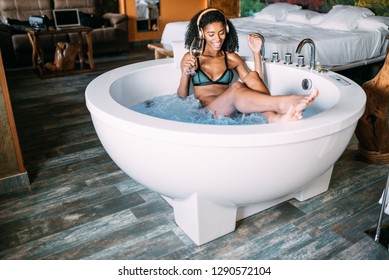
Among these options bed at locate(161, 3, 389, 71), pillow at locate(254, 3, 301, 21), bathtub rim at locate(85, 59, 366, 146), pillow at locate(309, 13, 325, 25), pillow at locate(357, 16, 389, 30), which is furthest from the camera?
pillow at locate(254, 3, 301, 21)

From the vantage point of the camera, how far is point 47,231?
1854 millimetres

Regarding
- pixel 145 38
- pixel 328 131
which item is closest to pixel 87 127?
pixel 328 131

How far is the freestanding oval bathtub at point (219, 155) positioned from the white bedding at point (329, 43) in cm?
193

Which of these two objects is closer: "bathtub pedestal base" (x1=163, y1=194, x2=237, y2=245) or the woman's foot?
the woman's foot

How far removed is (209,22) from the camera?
207cm

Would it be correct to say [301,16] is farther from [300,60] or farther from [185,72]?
[185,72]

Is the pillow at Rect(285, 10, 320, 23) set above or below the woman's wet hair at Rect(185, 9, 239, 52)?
below

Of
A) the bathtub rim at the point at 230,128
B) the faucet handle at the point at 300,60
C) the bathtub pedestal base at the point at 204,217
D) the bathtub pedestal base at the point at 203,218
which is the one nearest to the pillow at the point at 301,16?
the faucet handle at the point at 300,60

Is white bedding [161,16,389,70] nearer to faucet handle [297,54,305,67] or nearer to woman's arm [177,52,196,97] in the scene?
faucet handle [297,54,305,67]

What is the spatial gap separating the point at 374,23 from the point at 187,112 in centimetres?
305

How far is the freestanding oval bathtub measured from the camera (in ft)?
4.65

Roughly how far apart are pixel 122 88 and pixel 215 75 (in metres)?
0.57

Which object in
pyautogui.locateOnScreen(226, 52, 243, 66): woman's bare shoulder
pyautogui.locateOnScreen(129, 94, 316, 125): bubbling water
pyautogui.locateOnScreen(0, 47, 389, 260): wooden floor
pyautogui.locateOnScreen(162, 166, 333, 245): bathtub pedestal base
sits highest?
pyautogui.locateOnScreen(226, 52, 243, 66): woman's bare shoulder

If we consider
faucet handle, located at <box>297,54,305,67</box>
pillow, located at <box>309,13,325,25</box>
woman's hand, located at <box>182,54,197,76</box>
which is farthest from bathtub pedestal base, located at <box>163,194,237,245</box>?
pillow, located at <box>309,13,325,25</box>
